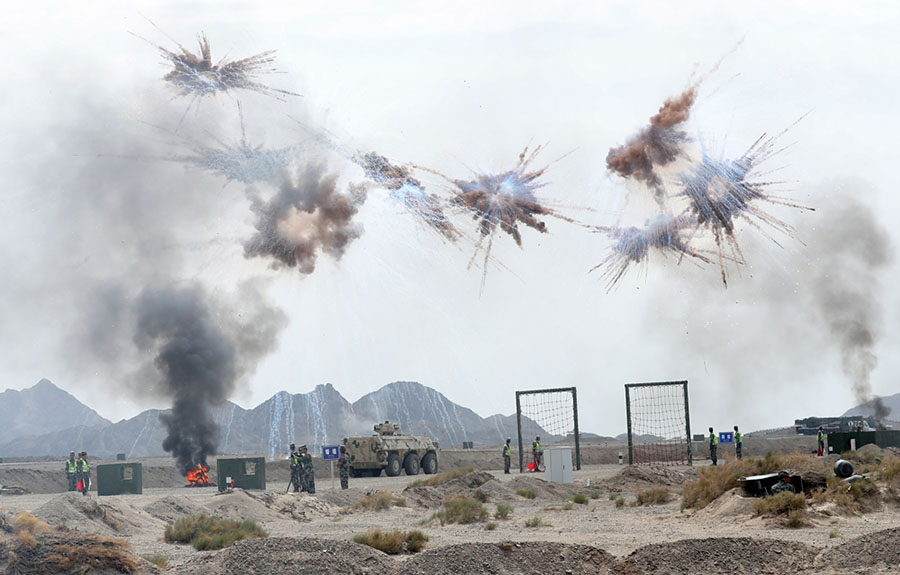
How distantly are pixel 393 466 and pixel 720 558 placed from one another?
2782cm

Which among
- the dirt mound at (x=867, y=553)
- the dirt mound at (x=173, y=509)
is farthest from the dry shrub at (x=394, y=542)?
the dirt mound at (x=173, y=509)

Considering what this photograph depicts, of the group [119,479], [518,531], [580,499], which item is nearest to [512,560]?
[518,531]

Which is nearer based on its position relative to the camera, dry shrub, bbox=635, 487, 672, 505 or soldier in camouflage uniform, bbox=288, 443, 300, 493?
dry shrub, bbox=635, 487, 672, 505

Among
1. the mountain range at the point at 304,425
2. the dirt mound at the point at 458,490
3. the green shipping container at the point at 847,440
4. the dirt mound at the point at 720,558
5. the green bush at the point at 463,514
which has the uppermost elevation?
the mountain range at the point at 304,425

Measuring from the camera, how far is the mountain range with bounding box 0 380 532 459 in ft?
415

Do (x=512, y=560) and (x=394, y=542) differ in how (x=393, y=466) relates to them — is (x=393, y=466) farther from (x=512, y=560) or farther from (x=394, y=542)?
(x=512, y=560)

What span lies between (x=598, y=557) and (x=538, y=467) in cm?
2671

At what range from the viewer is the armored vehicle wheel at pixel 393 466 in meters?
40.3

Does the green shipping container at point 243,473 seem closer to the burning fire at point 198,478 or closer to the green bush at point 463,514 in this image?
the burning fire at point 198,478

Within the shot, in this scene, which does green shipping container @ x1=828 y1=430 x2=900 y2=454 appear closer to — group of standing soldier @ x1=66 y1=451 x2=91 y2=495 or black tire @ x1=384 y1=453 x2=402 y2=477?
black tire @ x1=384 y1=453 x2=402 y2=477

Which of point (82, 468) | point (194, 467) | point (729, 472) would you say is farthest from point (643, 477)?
point (194, 467)

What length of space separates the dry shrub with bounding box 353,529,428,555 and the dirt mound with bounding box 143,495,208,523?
8429 millimetres

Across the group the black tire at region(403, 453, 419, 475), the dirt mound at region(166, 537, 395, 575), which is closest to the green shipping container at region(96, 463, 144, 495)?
the black tire at region(403, 453, 419, 475)

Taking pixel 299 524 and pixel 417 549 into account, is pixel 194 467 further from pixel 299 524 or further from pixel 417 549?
pixel 417 549
